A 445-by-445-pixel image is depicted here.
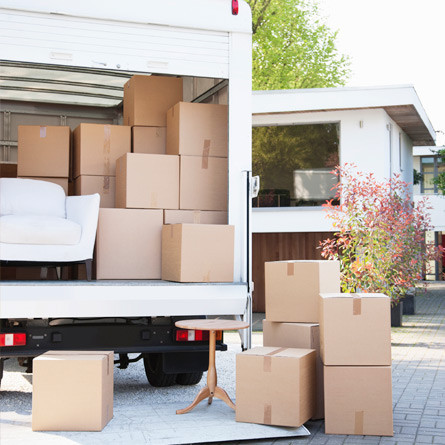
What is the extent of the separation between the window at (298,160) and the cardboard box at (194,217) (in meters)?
8.14

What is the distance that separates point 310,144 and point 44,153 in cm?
808

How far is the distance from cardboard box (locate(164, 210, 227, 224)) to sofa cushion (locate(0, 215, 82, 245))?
27.9 inches

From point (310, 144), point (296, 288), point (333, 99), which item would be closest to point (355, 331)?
point (296, 288)

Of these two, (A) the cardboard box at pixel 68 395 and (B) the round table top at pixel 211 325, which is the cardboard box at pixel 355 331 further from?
(A) the cardboard box at pixel 68 395

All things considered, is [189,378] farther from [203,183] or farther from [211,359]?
[203,183]

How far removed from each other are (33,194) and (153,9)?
6.29 feet

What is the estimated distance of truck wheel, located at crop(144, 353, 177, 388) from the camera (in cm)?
668

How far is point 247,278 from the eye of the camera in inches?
225

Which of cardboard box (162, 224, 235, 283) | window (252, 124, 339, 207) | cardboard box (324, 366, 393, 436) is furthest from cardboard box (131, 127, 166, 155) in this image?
window (252, 124, 339, 207)

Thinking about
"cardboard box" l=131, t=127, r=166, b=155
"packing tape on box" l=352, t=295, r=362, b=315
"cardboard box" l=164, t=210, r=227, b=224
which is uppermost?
"cardboard box" l=131, t=127, r=166, b=155

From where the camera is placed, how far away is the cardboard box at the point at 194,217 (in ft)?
20.4

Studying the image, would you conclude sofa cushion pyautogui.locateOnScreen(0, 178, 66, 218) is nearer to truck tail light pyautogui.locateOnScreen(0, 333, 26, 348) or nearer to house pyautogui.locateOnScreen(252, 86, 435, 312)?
truck tail light pyautogui.locateOnScreen(0, 333, 26, 348)

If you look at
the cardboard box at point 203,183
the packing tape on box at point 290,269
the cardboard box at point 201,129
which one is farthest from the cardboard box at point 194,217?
the packing tape on box at point 290,269

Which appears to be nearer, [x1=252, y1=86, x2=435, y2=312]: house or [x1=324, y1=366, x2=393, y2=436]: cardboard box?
[x1=324, y1=366, x2=393, y2=436]: cardboard box
